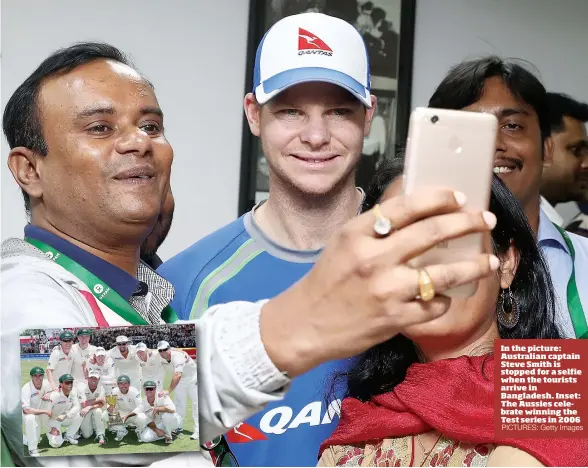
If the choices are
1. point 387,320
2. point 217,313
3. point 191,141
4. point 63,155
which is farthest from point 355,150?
point 387,320

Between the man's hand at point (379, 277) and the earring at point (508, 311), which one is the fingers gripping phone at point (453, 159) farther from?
the earring at point (508, 311)

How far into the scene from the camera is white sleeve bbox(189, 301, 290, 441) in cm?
59

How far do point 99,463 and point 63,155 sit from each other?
341 millimetres

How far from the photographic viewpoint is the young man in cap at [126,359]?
0.84 metres

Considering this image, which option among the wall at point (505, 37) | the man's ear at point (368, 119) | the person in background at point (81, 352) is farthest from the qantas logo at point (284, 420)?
the wall at point (505, 37)

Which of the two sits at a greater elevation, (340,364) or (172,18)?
(172,18)

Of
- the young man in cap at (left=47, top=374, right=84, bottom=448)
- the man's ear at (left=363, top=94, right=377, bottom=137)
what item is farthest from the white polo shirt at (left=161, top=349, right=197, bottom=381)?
the man's ear at (left=363, top=94, right=377, bottom=137)

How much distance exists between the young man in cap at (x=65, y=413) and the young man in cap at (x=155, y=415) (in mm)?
55

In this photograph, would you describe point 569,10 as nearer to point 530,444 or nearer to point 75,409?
point 530,444

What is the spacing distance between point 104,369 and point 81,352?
0.03 m

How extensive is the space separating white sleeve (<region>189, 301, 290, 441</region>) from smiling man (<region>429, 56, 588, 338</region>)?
2.13 ft

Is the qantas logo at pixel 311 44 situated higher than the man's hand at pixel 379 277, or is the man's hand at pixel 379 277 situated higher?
the qantas logo at pixel 311 44

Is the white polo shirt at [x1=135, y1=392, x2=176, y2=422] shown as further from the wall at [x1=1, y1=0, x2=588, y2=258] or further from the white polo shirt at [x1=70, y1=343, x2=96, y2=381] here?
the wall at [x1=1, y1=0, x2=588, y2=258]

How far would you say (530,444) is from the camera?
784mm
